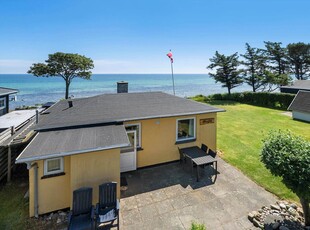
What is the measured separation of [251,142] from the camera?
12.2 metres

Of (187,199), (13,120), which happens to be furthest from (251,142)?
(13,120)

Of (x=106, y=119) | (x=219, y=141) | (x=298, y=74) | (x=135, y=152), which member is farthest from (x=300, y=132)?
(x=298, y=74)

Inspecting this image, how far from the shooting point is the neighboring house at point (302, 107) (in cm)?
1788

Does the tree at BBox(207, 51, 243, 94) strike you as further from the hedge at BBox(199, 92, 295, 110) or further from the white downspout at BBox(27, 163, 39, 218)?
the white downspout at BBox(27, 163, 39, 218)

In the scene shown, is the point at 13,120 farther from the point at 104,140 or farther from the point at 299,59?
the point at 299,59

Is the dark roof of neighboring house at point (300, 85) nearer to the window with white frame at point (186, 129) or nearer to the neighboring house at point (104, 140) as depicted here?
the neighboring house at point (104, 140)

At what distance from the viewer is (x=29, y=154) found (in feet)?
15.9

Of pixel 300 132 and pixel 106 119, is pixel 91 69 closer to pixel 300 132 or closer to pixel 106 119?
pixel 106 119

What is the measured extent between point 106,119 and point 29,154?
310 cm

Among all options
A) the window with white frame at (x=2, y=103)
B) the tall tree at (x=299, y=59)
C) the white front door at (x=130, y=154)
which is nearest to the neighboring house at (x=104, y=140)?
the white front door at (x=130, y=154)

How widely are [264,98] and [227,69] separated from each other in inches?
363

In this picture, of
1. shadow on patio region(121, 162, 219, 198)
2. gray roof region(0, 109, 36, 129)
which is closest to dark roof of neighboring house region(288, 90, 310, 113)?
shadow on patio region(121, 162, 219, 198)

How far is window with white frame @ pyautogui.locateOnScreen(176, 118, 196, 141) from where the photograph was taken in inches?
360

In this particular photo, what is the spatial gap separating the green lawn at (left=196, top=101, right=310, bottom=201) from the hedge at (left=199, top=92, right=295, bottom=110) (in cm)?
675
